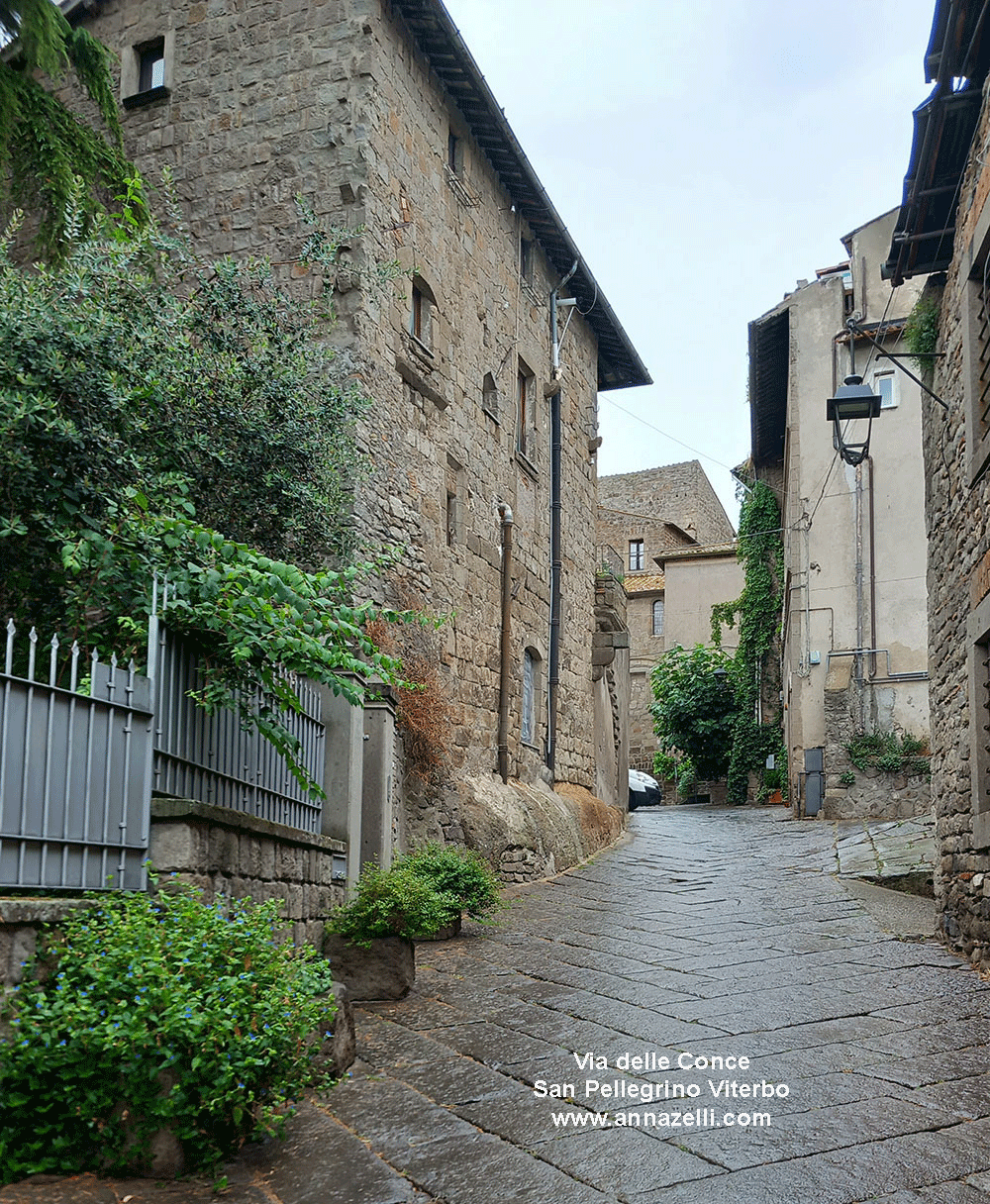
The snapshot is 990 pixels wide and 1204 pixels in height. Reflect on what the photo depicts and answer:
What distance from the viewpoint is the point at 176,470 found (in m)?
6.33

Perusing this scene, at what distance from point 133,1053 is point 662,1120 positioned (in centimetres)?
186

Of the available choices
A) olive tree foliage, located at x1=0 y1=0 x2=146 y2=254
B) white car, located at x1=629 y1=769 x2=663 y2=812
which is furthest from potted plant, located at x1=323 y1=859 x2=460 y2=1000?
white car, located at x1=629 y1=769 x2=663 y2=812

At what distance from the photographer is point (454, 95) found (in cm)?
1184

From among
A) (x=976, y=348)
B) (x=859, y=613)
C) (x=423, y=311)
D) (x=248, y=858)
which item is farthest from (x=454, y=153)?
(x=859, y=613)

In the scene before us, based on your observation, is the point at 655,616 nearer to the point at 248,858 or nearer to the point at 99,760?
the point at 248,858

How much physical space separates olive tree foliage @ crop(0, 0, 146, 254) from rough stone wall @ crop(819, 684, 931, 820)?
12531 millimetres

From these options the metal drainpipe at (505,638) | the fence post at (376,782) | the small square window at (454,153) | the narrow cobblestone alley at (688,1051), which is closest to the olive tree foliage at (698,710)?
the metal drainpipe at (505,638)

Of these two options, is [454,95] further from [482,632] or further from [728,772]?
[728,772]

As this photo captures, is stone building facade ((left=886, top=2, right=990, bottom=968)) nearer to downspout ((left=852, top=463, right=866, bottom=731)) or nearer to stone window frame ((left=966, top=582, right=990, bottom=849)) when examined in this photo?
stone window frame ((left=966, top=582, right=990, bottom=849))

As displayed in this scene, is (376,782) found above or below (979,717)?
below

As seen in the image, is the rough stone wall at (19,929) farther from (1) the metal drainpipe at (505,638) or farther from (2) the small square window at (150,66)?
(2) the small square window at (150,66)

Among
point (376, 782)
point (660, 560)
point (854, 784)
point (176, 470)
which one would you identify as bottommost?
point (854, 784)

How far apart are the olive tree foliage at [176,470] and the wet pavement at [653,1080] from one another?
1.72m

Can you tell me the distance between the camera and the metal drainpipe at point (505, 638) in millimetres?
12023
